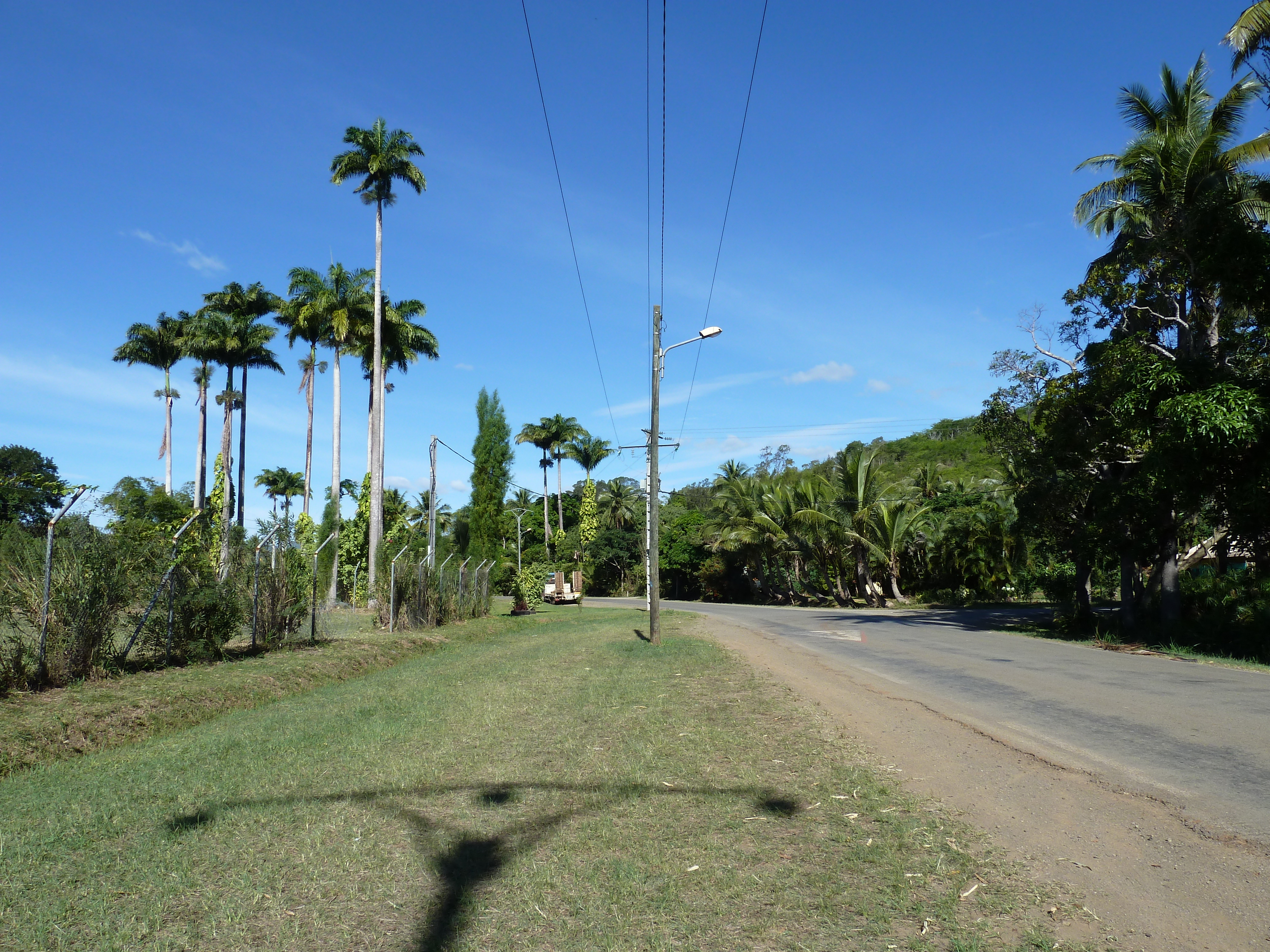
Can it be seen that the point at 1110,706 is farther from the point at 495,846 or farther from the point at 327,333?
the point at 327,333

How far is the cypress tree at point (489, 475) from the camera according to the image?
42.0 meters

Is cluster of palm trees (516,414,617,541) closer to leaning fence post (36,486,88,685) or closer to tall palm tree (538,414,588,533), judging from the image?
tall palm tree (538,414,588,533)

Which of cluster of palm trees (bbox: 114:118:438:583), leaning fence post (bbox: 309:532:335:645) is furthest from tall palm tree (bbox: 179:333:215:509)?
leaning fence post (bbox: 309:532:335:645)

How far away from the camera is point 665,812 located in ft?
18.6

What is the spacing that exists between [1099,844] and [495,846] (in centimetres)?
368

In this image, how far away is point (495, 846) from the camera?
5055 mm

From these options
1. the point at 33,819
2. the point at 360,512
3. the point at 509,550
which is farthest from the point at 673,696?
the point at 509,550

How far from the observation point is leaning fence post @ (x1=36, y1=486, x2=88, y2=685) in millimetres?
9992

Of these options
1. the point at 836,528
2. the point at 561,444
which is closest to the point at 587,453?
the point at 561,444

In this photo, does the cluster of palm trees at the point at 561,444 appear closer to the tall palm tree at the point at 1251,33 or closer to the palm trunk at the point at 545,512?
the palm trunk at the point at 545,512

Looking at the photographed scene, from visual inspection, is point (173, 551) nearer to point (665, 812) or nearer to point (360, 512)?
point (665, 812)

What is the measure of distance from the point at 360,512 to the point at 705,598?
28.5m

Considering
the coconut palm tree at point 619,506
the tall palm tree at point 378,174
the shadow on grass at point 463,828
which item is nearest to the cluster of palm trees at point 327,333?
the tall palm tree at point 378,174

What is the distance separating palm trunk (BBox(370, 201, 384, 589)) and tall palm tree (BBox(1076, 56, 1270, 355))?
957 inches
